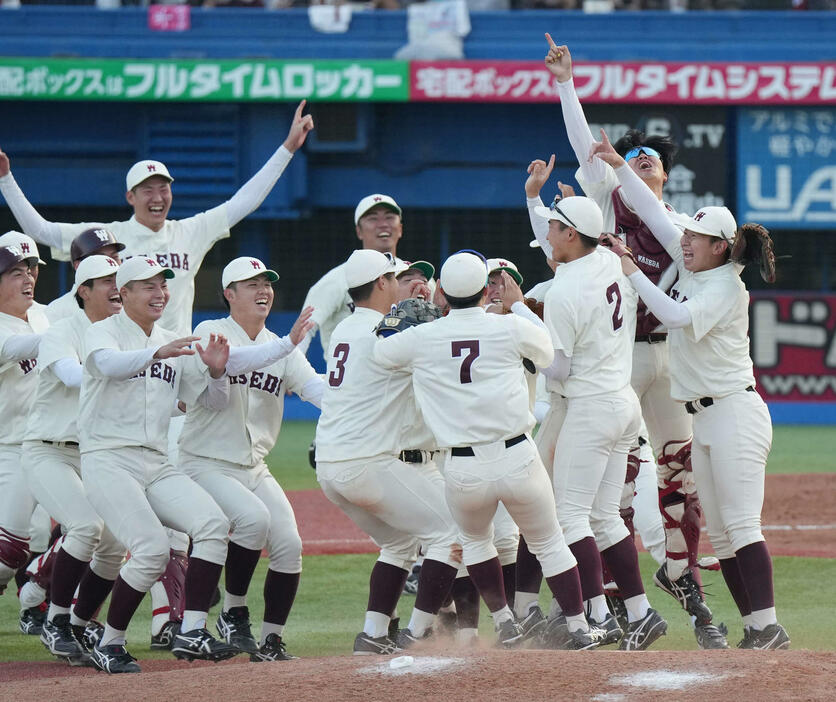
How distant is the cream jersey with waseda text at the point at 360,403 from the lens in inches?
233

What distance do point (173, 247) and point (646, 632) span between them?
3350mm

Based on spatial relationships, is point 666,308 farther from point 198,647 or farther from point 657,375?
point 198,647

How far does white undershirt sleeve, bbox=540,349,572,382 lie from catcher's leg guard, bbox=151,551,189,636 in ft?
7.02

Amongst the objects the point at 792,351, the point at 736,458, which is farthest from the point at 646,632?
the point at 792,351

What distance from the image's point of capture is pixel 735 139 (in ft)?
56.7

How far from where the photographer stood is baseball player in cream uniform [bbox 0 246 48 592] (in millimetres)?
6453

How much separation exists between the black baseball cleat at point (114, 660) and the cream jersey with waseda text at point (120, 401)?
0.87 metres

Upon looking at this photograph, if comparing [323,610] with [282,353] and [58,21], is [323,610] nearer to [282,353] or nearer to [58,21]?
[282,353]

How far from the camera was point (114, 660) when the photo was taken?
5879 millimetres

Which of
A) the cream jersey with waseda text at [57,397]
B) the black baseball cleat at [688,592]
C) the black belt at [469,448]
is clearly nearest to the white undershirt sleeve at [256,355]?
the cream jersey with waseda text at [57,397]

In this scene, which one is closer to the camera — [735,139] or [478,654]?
[478,654]

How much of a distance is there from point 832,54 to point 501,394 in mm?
12959

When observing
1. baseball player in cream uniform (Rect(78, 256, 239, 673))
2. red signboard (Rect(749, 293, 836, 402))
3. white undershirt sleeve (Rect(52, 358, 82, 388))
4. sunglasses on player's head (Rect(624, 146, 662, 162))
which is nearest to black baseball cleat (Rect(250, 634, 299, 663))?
baseball player in cream uniform (Rect(78, 256, 239, 673))

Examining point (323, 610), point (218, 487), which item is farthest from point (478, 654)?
point (323, 610)
